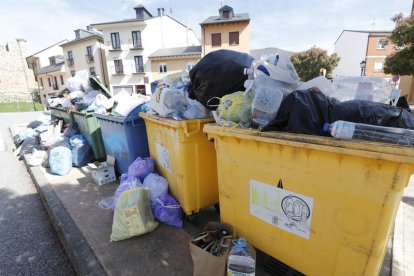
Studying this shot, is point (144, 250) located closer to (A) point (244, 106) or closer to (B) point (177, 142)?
(B) point (177, 142)

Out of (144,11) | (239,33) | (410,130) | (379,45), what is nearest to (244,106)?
(410,130)

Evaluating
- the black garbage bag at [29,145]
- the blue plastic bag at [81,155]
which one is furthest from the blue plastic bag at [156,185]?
the black garbage bag at [29,145]

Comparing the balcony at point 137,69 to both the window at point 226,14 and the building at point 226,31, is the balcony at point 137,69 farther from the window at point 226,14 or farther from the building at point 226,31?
the window at point 226,14

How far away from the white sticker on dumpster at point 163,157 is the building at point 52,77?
108 feet

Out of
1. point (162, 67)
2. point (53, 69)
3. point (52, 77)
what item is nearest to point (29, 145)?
point (162, 67)

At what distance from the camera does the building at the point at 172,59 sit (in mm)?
22802

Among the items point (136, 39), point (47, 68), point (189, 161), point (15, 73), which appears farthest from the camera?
point (15, 73)

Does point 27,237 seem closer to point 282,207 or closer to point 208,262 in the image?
point 208,262

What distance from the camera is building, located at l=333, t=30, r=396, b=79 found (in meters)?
25.5

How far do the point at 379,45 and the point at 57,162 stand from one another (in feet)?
107

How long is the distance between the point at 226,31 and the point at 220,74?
23.1m

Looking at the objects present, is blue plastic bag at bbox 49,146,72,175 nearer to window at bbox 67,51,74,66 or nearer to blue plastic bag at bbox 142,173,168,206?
blue plastic bag at bbox 142,173,168,206

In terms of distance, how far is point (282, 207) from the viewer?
1.50m

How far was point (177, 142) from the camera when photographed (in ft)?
7.31
